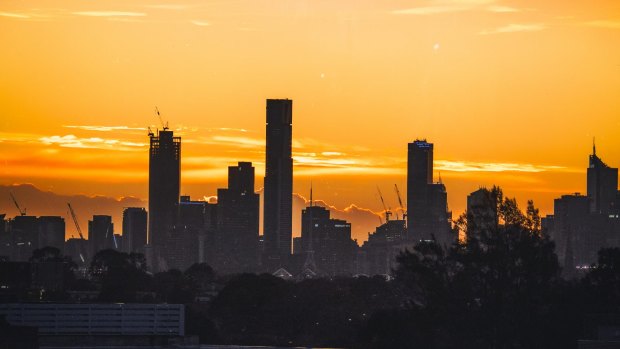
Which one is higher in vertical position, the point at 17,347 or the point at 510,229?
the point at 510,229

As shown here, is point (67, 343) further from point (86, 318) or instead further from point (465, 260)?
point (465, 260)

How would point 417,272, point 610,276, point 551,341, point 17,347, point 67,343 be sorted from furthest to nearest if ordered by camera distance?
point 610,276, point 417,272, point 551,341, point 67,343, point 17,347

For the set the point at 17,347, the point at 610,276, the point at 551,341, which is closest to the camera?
the point at 17,347

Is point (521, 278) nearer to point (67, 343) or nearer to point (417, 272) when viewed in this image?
point (417, 272)

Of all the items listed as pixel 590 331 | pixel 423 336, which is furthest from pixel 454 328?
pixel 590 331

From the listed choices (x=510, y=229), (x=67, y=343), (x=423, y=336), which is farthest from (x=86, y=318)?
(x=510, y=229)

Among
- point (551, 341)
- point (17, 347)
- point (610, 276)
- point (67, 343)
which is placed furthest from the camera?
point (610, 276)

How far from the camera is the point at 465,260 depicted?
145 m

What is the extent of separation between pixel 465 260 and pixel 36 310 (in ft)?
119

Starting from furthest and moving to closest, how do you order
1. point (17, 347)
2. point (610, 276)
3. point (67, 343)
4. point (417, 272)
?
1. point (610, 276)
2. point (417, 272)
3. point (67, 343)
4. point (17, 347)

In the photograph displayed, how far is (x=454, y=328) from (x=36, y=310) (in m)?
33.6

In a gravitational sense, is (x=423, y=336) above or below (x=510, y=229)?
below

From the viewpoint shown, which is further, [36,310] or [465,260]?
[465,260]

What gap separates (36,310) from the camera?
131 metres
